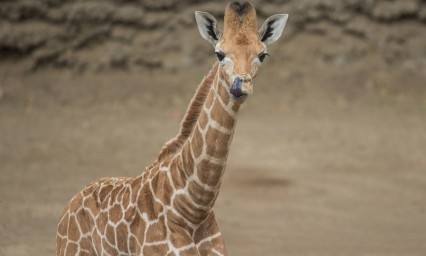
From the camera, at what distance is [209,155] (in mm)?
6004

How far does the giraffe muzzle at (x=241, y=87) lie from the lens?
18.3 feet

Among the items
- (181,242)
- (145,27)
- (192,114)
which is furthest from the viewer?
(145,27)

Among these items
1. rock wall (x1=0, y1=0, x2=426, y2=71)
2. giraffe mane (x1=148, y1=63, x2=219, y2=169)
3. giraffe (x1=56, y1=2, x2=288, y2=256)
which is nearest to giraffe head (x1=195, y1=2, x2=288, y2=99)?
giraffe (x1=56, y1=2, x2=288, y2=256)

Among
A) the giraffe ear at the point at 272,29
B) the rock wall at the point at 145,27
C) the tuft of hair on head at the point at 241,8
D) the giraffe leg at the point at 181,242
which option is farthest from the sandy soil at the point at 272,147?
the tuft of hair on head at the point at 241,8

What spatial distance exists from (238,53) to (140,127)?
942cm

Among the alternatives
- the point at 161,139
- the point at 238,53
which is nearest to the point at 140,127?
the point at 161,139

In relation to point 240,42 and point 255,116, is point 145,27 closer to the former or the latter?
point 255,116

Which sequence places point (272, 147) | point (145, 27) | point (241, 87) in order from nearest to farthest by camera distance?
point (241, 87), point (272, 147), point (145, 27)

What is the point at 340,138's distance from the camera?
14.6m

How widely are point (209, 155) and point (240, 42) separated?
781mm

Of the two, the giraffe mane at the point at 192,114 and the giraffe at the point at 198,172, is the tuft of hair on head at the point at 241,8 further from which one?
the giraffe mane at the point at 192,114

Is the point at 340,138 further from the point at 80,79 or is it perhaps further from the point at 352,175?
the point at 80,79

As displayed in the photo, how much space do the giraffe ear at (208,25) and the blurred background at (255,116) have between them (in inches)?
152

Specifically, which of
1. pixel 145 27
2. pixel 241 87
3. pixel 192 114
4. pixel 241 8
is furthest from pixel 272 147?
pixel 241 87
